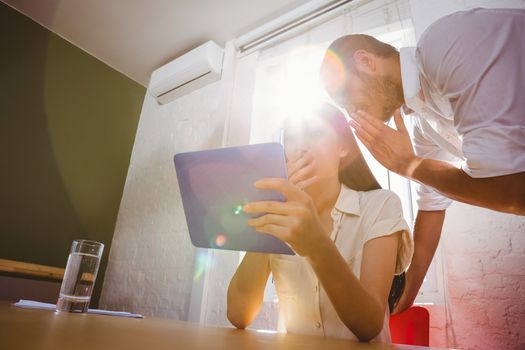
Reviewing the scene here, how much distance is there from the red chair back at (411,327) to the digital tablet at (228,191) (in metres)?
0.70

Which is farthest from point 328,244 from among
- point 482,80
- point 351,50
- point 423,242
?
point 351,50

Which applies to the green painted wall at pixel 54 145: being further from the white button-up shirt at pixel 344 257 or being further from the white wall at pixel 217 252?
the white button-up shirt at pixel 344 257

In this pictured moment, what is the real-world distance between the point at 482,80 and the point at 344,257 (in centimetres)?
69

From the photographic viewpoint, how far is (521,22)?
1004 millimetres

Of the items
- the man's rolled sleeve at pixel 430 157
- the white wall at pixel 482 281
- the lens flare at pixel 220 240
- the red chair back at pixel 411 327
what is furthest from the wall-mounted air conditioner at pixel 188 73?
the red chair back at pixel 411 327

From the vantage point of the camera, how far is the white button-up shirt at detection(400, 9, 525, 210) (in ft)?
2.99

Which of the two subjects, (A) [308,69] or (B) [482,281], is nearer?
(B) [482,281]

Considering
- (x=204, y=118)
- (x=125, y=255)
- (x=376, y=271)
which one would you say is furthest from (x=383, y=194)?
(x=125, y=255)

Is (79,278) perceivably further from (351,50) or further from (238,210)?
(351,50)

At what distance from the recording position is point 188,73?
285 centimetres

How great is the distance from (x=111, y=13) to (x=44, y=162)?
51.6 inches

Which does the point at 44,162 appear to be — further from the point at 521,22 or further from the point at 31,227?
the point at 521,22

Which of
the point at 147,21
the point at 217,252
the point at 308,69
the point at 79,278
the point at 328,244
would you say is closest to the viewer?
the point at 328,244

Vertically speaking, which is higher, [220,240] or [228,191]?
[228,191]
